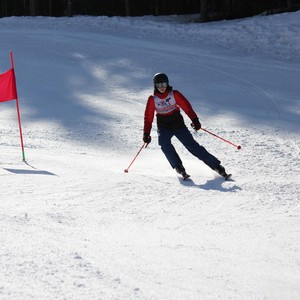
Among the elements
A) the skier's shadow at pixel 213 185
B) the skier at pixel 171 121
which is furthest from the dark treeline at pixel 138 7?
the skier's shadow at pixel 213 185

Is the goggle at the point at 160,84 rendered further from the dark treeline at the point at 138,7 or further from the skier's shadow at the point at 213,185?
the dark treeline at the point at 138,7

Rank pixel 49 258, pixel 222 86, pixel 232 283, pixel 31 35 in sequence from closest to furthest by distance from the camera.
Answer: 1. pixel 232 283
2. pixel 49 258
3. pixel 222 86
4. pixel 31 35

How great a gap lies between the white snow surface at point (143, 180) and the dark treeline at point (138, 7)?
12.1m

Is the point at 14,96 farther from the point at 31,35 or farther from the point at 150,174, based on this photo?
the point at 31,35

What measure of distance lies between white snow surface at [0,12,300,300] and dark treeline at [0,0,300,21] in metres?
12.1

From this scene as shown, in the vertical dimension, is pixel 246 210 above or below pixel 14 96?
below

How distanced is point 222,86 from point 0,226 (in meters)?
10.1

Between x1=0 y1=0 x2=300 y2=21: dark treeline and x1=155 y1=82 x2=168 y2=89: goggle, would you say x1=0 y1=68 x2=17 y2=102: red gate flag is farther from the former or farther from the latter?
x1=0 y1=0 x2=300 y2=21: dark treeline

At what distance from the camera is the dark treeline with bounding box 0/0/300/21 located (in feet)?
103

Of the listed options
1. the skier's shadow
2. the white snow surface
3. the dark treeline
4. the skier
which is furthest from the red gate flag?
the dark treeline

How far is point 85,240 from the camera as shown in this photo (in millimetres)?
5191

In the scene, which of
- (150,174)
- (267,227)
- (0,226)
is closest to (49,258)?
(0,226)

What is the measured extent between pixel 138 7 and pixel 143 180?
105 feet

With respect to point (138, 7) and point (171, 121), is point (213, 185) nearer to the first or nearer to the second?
point (171, 121)
